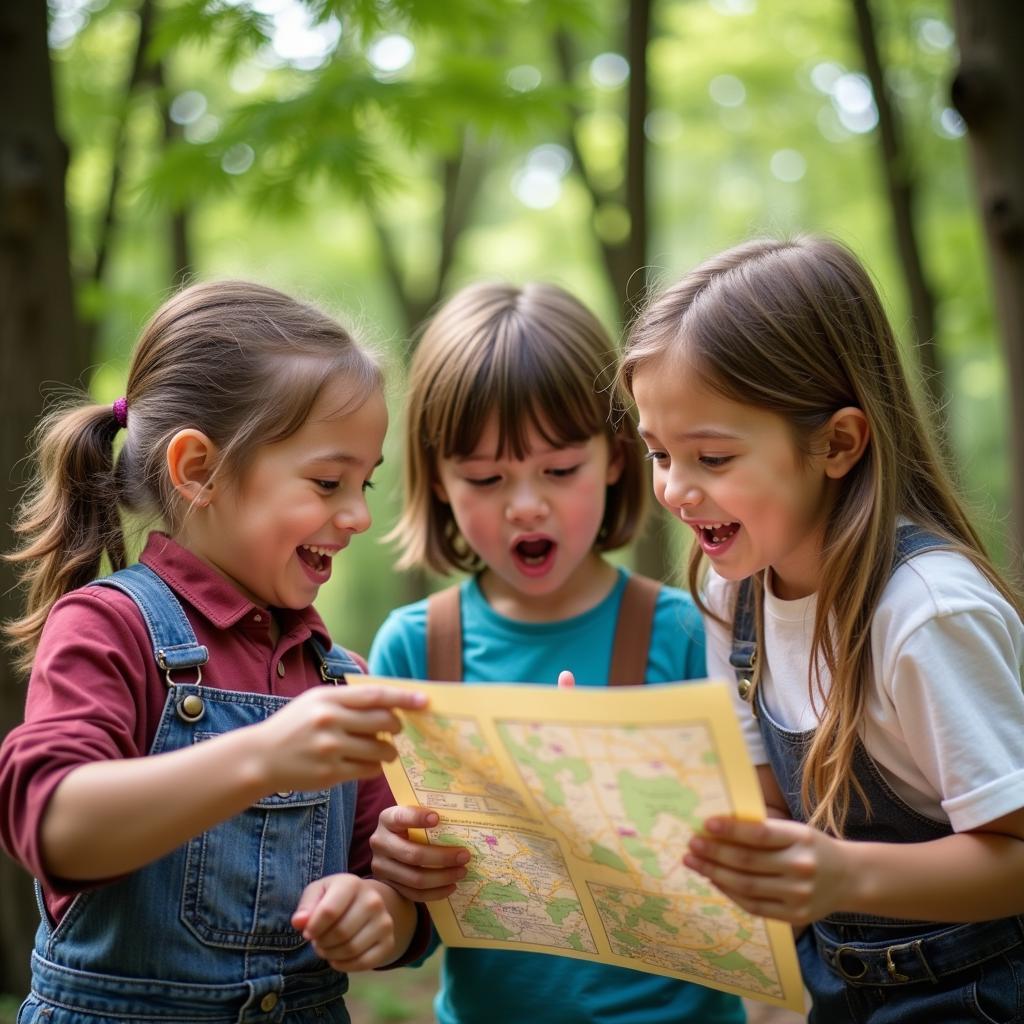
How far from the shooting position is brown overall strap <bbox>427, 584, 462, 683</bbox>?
267 centimetres

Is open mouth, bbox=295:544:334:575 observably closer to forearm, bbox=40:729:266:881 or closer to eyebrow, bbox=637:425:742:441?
forearm, bbox=40:729:266:881

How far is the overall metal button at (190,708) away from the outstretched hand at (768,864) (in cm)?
79

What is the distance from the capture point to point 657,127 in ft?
31.5

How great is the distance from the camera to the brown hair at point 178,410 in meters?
2.02

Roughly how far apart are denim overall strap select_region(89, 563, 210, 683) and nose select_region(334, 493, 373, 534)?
1.00 feet

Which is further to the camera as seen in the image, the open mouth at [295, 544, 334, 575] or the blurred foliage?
the blurred foliage

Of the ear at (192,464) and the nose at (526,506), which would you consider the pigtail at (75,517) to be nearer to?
the ear at (192,464)

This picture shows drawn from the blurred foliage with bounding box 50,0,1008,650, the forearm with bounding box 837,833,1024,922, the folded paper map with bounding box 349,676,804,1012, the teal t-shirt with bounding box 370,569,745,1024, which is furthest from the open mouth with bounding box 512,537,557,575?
the forearm with bounding box 837,833,1024,922

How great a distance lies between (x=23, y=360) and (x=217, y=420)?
1.69 metres

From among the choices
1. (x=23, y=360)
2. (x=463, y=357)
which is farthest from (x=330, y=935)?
(x=23, y=360)

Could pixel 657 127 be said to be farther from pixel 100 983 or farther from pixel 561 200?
pixel 100 983

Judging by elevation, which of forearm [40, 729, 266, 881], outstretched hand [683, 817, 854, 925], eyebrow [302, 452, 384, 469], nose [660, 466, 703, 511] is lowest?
outstretched hand [683, 817, 854, 925]

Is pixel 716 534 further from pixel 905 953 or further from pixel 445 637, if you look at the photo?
pixel 445 637

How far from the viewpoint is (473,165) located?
30.2 feet
